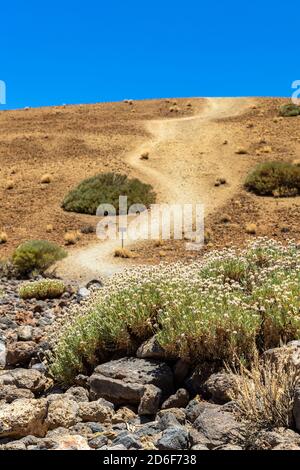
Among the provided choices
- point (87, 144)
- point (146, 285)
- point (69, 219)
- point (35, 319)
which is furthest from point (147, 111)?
point (146, 285)

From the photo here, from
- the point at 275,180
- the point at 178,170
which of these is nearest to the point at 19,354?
the point at 275,180

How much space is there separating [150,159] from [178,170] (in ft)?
10.9

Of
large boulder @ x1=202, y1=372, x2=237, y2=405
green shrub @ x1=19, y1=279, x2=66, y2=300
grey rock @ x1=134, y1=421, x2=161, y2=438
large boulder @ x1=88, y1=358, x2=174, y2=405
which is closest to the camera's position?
grey rock @ x1=134, y1=421, x2=161, y2=438

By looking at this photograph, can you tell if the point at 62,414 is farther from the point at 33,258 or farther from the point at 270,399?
the point at 33,258

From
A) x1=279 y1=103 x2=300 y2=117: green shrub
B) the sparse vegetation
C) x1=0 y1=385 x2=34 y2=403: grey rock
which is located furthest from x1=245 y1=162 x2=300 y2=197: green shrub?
x1=0 y1=385 x2=34 y2=403: grey rock

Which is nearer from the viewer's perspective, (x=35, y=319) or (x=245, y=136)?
(x=35, y=319)

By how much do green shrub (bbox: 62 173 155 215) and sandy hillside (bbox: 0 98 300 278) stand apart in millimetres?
783

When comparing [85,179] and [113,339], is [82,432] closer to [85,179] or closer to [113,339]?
[113,339]

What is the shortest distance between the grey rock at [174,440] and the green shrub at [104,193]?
74.3ft

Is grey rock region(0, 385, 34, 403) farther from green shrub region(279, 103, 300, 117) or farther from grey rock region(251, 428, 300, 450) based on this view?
green shrub region(279, 103, 300, 117)

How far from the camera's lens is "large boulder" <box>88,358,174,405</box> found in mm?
5598

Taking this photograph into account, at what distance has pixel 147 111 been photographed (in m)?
52.8

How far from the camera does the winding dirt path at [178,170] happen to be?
19234 millimetres

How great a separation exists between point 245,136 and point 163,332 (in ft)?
112
